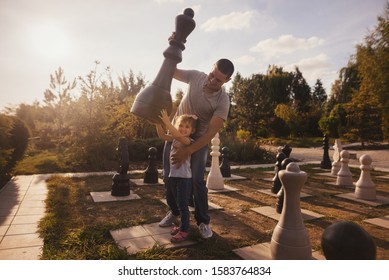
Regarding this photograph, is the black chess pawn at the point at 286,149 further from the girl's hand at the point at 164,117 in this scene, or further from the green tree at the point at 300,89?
the green tree at the point at 300,89

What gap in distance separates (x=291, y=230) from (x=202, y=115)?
134cm

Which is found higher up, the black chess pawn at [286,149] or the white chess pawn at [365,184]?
the black chess pawn at [286,149]

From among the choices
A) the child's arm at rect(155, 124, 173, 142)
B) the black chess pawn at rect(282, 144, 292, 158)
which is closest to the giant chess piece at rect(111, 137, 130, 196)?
the child's arm at rect(155, 124, 173, 142)

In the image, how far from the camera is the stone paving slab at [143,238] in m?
2.49

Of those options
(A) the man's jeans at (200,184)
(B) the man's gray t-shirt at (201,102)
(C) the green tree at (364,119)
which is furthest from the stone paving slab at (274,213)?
(C) the green tree at (364,119)

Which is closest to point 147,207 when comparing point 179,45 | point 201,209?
point 201,209

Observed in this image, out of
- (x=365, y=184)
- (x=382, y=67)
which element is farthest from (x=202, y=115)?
(x=382, y=67)

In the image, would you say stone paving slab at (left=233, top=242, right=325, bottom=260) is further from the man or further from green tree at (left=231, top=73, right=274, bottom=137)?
green tree at (left=231, top=73, right=274, bottom=137)

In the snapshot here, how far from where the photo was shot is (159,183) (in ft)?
19.2

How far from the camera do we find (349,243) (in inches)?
61.4

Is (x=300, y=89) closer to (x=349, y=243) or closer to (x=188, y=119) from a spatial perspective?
(x=188, y=119)

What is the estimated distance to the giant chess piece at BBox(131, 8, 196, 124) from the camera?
2.26 metres

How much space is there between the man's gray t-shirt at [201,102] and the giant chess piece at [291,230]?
83 centimetres
